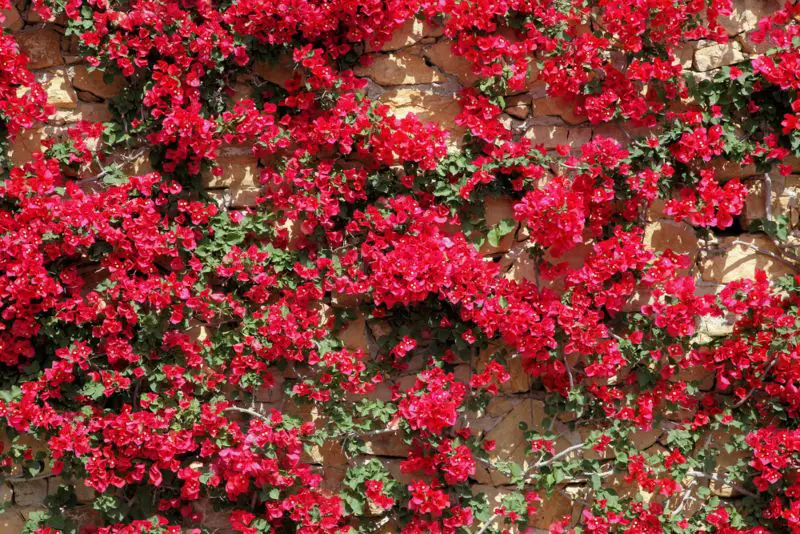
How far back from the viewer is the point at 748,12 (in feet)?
11.8

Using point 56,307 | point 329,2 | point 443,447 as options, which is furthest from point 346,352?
point 329,2

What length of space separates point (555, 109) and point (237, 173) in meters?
1.32

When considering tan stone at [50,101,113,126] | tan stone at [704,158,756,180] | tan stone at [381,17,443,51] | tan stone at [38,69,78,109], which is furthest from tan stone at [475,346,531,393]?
tan stone at [38,69,78,109]

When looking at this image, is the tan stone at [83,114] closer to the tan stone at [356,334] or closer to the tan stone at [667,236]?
the tan stone at [356,334]

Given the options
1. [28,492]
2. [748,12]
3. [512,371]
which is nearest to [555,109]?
[748,12]

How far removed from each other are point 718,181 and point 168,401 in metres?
2.35

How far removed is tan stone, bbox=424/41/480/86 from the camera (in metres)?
3.64

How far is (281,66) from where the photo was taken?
3646 mm

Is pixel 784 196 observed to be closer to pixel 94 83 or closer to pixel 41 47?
pixel 94 83

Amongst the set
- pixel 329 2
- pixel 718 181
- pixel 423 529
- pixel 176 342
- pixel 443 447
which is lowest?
pixel 423 529

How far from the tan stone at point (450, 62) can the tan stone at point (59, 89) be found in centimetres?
144

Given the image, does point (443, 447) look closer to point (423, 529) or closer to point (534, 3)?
point (423, 529)

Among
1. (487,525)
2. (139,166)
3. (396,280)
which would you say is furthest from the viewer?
(139,166)

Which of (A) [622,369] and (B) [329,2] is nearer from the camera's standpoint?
(B) [329,2]
